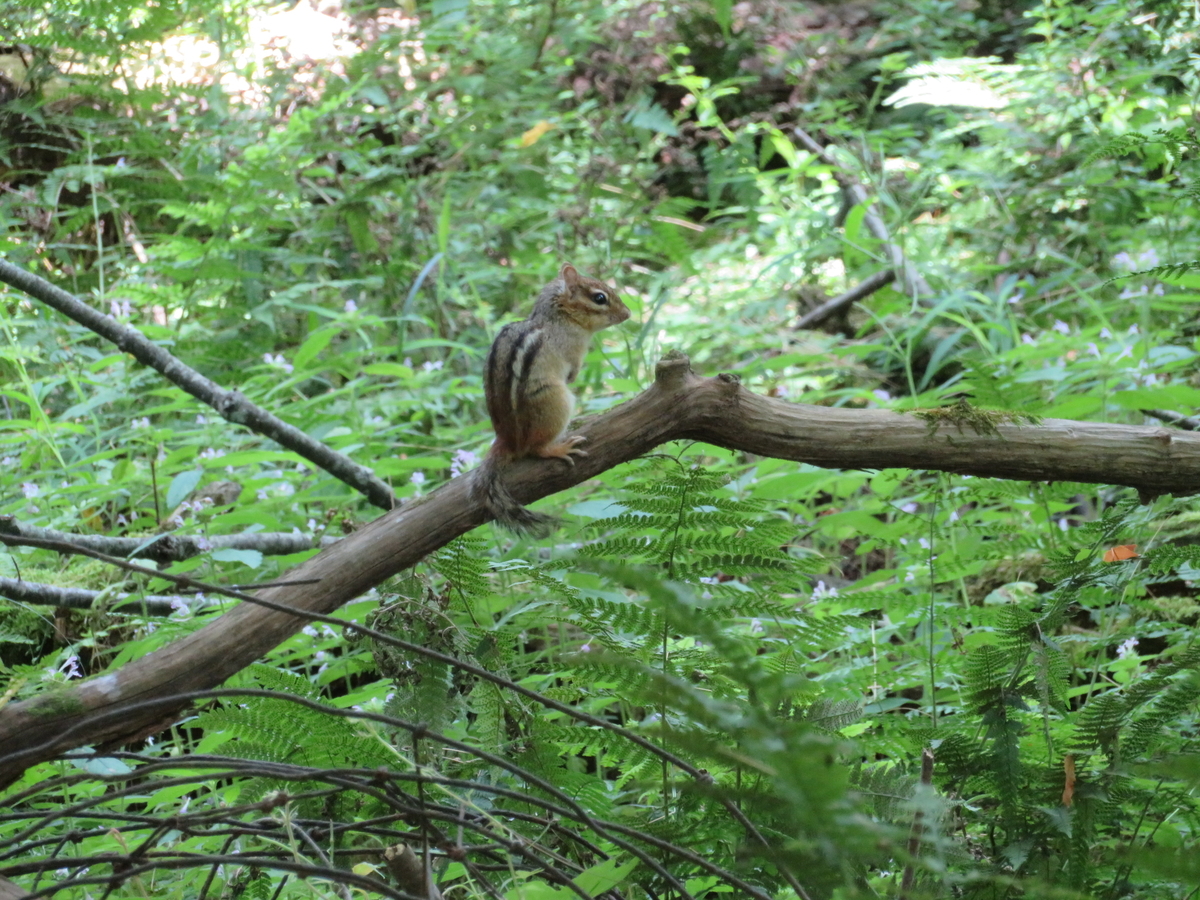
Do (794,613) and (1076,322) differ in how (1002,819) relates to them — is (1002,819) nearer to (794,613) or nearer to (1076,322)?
(794,613)

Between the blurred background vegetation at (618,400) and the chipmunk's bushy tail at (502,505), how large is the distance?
0.35 feet

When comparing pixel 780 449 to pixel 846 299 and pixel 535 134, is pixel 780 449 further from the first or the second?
pixel 535 134

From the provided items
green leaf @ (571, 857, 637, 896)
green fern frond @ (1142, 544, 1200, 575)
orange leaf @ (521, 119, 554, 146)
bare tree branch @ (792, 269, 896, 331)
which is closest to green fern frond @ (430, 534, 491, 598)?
green leaf @ (571, 857, 637, 896)

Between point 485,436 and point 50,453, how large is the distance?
1574 mm

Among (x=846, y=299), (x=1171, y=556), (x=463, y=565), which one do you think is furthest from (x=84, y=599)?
(x=846, y=299)

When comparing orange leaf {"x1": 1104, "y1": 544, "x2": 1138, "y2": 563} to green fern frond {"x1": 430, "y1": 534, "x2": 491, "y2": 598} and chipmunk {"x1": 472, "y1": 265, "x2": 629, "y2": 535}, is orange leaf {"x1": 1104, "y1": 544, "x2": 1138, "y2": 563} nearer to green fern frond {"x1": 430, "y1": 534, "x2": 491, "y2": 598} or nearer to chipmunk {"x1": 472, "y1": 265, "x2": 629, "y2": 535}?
chipmunk {"x1": 472, "y1": 265, "x2": 629, "y2": 535}

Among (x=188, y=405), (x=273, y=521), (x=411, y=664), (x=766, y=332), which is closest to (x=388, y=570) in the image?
(x=411, y=664)

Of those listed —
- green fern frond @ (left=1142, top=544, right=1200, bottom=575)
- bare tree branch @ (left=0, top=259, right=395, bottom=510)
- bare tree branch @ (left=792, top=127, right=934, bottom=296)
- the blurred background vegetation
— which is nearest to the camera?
the blurred background vegetation

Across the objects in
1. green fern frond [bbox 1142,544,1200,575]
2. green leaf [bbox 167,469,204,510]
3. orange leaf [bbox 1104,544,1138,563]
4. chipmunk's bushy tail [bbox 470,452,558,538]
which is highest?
chipmunk's bushy tail [bbox 470,452,558,538]

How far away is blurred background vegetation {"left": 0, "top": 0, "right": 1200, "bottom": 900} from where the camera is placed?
1439mm

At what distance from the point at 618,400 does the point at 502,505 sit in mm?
1942

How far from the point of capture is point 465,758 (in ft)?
6.59

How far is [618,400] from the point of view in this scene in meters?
3.73

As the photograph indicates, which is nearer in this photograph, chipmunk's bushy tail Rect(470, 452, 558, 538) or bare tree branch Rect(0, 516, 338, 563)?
chipmunk's bushy tail Rect(470, 452, 558, 538)
